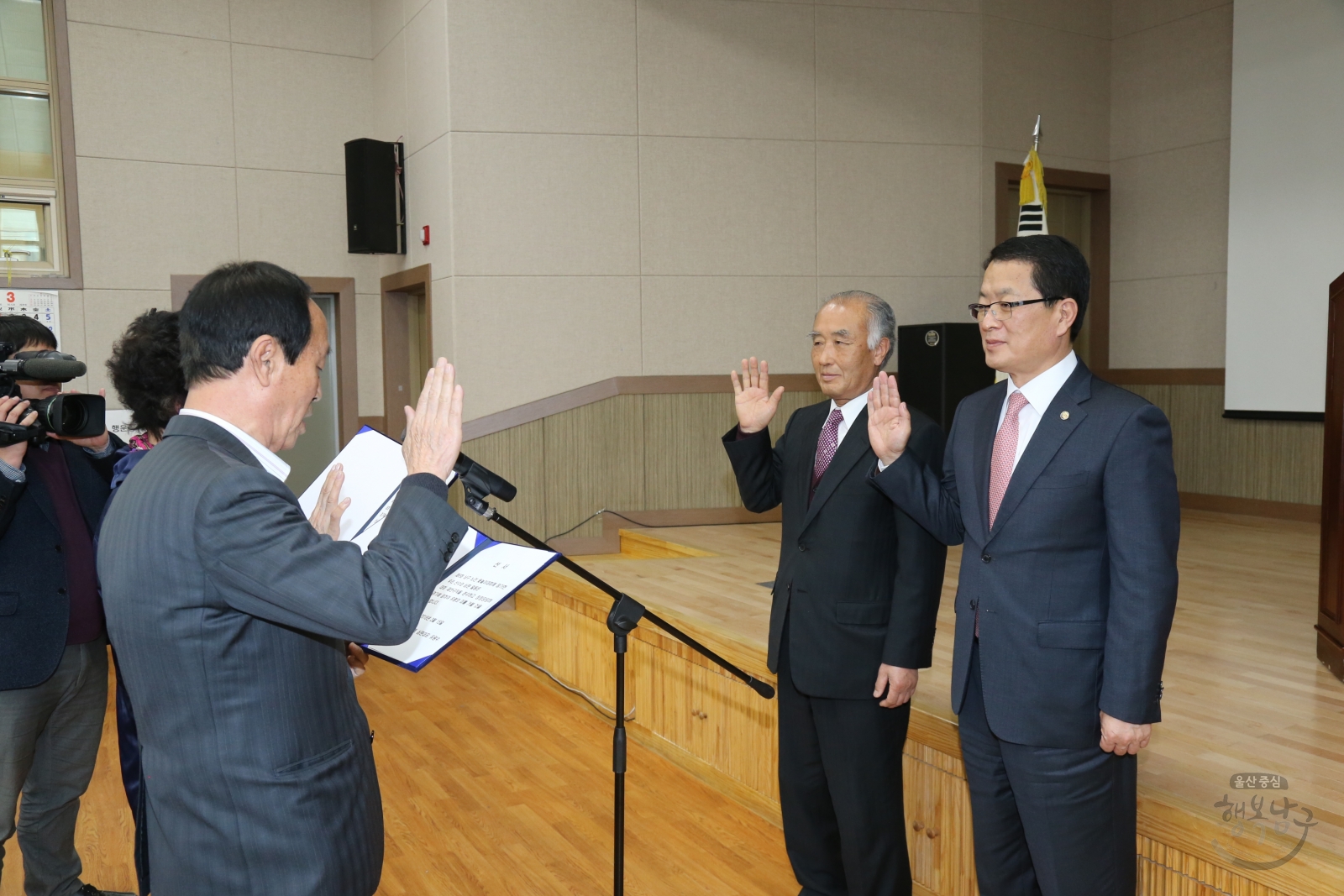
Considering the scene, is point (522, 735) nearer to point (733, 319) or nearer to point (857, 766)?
point (857, 766)

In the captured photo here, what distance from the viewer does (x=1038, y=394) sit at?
6.04 feet

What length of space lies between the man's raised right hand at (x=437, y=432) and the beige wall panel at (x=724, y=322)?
15.7 feet

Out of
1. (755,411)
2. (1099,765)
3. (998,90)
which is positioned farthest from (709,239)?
(1099,765)

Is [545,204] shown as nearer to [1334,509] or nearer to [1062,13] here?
[1062,13]

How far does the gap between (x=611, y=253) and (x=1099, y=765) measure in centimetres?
465

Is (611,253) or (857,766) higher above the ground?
(611,253)

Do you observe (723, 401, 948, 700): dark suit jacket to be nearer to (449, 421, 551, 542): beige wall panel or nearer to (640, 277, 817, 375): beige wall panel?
(449, 421, 551, 542): beige wall panel

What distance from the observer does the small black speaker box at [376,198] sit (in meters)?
6.19

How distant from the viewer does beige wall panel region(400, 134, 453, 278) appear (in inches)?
225

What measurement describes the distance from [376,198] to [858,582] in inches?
192

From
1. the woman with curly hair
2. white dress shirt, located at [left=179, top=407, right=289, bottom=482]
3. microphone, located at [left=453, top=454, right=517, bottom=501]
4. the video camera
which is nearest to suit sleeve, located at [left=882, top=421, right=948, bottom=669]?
microphone, located at [left=453, top=454, right=517, bottom=501]

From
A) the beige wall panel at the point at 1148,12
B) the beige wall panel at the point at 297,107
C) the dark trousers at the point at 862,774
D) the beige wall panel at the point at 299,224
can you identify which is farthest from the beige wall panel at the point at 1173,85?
the dark trousers at the point at 862,774

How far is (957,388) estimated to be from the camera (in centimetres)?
572

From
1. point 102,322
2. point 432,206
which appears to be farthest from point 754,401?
point 102,322
